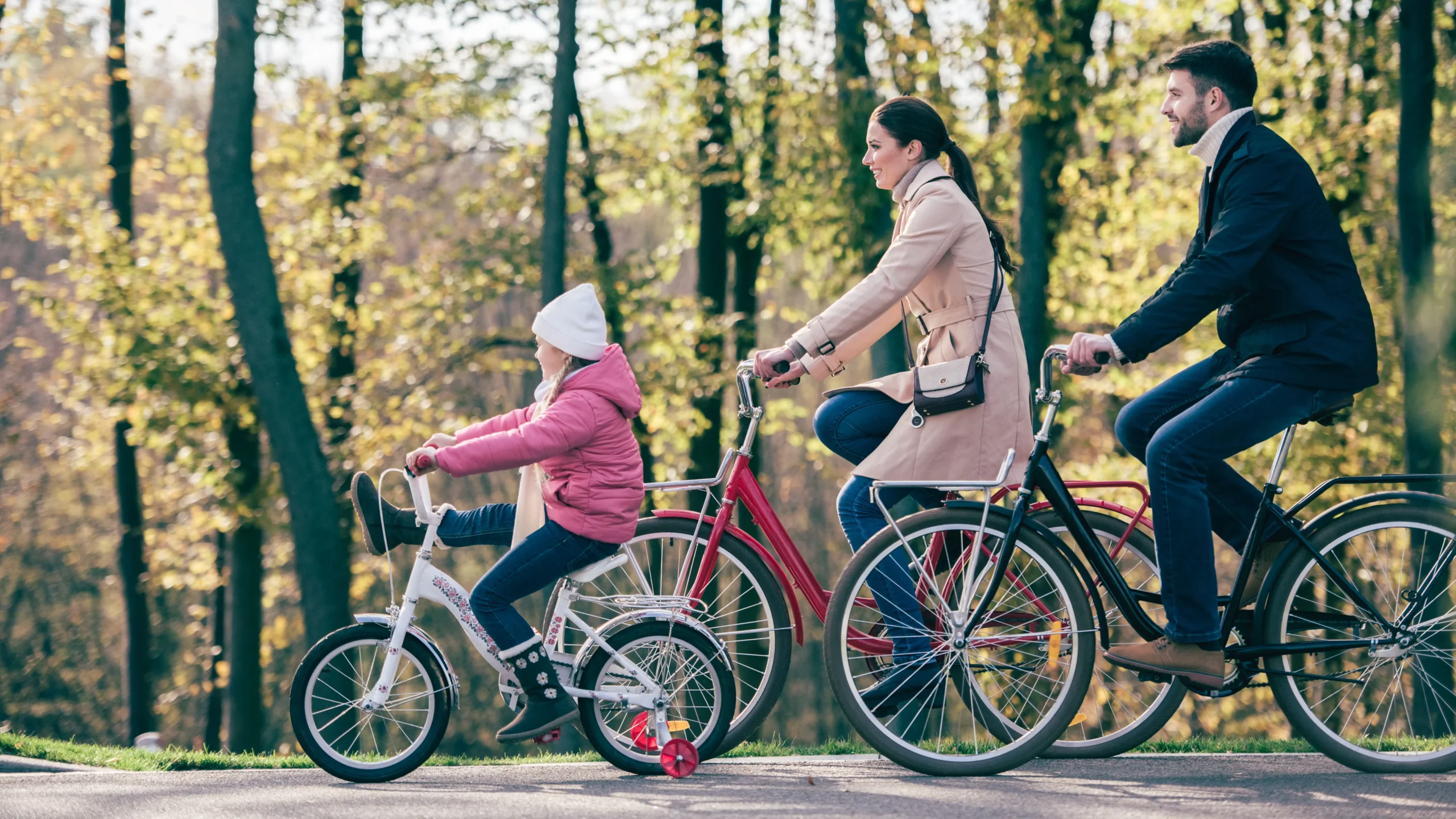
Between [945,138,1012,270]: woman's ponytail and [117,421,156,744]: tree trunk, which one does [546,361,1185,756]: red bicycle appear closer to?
[945,138,1012,270]: woman's ponytail

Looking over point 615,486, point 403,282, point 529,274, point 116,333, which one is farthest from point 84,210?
point 615,486

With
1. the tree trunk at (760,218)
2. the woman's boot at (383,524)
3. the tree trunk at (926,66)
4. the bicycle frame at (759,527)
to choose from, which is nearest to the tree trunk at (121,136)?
the tree trunk at (760,218)

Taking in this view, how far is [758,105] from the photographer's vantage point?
1397 centimetres

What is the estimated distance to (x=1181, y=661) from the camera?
436 cm

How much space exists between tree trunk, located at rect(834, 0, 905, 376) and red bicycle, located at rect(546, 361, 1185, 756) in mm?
5964

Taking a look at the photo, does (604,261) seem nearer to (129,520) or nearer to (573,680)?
(129,520)

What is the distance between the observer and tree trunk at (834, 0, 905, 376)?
433 inches

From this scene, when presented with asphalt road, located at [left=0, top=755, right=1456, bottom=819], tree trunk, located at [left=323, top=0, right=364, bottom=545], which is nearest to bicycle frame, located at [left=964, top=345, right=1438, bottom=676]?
asphalt road, located at [left=0, top=755, right=1456, bottom=819]

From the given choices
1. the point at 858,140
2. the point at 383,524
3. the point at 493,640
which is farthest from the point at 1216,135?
the point at 858,140

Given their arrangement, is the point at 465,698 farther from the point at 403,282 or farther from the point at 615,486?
the point at 615,486

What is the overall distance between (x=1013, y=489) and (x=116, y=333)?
12380mm

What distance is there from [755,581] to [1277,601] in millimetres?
1724

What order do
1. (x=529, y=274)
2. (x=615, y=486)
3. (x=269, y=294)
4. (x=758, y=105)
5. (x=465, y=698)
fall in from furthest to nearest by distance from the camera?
(x=465, y=698) < (x=529, y=274) < (x=758, y=105) < (x=269, y=294) < (x=615, y=486)

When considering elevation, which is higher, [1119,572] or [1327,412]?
[1327,412]
